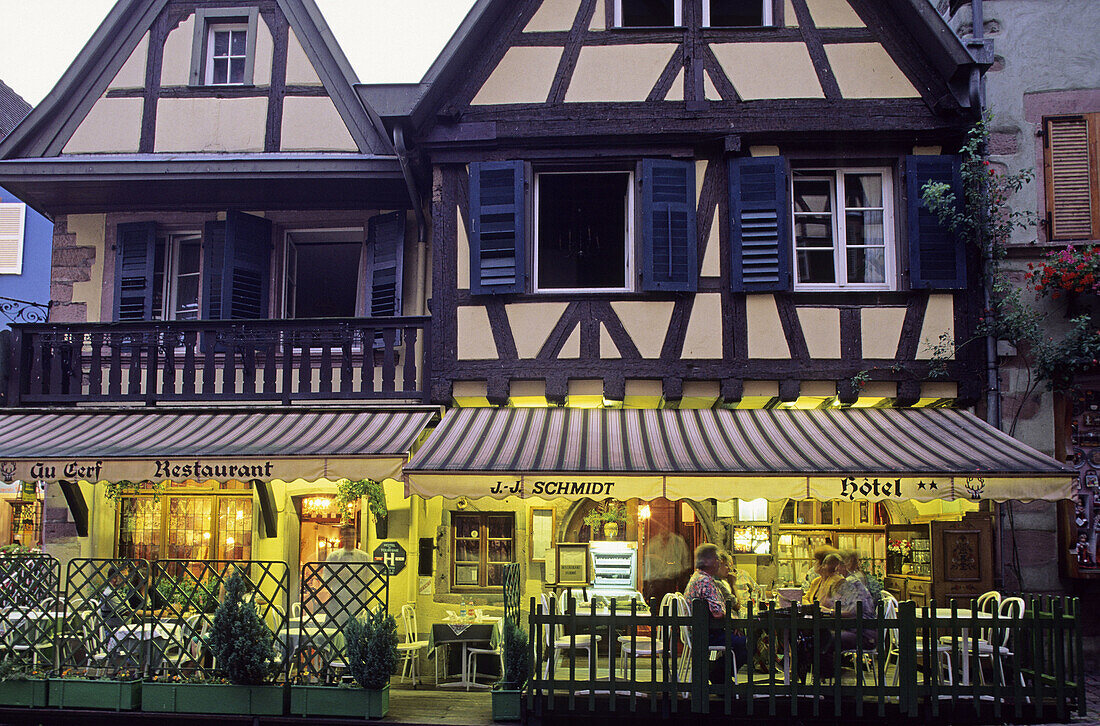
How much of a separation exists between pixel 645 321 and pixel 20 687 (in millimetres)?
7303

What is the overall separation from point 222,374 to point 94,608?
124 inches

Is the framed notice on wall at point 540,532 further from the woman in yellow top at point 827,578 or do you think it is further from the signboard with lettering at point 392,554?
the woman in yellow top at point 827,578

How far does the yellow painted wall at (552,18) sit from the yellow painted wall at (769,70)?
5.85 feet

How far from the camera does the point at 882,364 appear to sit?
10.1m

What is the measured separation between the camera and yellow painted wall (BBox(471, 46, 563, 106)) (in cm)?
1070

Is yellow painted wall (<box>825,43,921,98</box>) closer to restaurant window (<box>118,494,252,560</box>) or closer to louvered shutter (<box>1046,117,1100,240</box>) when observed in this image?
louvered shutter (<box>1046,117,1100,240</box>)

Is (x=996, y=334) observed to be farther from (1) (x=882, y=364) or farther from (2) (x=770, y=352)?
(2) (x=770, y=352)

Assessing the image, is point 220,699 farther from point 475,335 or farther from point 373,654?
point 475,335

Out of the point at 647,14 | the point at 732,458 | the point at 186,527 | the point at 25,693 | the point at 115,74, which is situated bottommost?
the point at 25,693

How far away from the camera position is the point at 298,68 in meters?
11.4

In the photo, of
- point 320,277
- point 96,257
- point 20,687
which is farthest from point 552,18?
point 20,687

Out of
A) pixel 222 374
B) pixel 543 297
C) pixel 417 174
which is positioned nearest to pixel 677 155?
pixel 543 297

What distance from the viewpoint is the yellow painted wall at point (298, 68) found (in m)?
11.4

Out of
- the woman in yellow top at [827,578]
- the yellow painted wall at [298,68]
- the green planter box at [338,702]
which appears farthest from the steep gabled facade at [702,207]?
the green planter box at [338,702]
